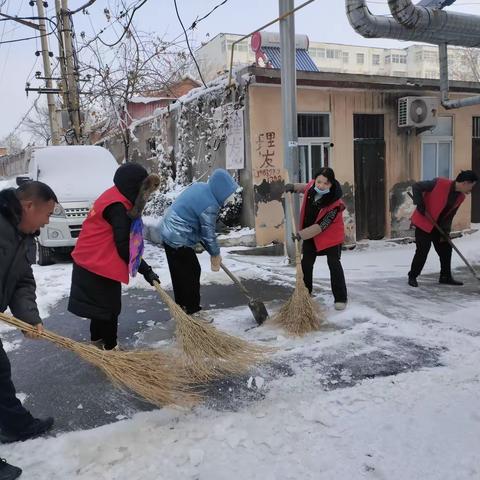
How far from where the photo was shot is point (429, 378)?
3.28m

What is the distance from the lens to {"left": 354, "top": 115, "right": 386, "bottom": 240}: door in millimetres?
9297

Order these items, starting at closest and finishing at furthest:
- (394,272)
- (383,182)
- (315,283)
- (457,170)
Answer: (315,283) → (394,272) → (383,182) → (457,170)

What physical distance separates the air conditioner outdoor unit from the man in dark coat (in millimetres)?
8274

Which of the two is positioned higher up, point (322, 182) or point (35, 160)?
point (35, 160)

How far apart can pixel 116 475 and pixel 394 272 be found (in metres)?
5.51

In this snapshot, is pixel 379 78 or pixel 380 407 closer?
pixel 380 407

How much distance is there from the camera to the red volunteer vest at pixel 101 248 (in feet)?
11.1

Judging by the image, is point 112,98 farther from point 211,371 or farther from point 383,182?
point 211,371

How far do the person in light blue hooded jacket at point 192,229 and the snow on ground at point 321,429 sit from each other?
32.1 inches

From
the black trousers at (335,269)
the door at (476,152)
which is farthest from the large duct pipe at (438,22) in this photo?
the door at (476,152)


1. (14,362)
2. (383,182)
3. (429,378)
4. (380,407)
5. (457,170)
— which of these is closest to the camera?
(380,407)

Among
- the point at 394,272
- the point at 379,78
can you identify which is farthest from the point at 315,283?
the point at 379,78

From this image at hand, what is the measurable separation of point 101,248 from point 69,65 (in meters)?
11.4

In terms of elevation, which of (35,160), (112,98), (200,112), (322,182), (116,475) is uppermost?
(112,98)
